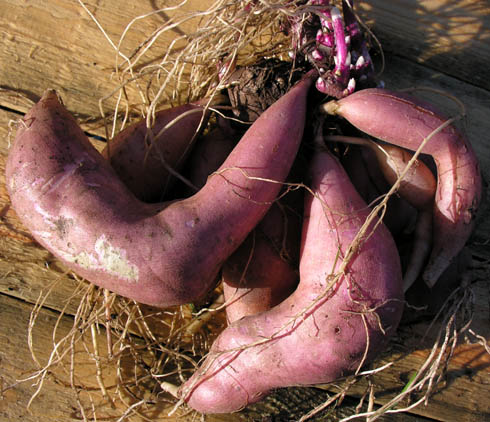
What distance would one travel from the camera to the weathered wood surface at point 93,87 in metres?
1.07

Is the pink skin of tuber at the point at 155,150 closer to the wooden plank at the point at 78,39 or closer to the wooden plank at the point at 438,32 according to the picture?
the wooden plank at the point at 78,39

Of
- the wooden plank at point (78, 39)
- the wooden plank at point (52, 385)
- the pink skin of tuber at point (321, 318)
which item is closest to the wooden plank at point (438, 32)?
the wooden plank at point (78, 39)

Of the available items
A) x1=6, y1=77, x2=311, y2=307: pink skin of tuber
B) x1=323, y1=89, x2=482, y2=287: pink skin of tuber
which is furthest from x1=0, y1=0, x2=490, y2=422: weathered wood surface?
x1=6, y1=77, x2=311, y2=307: pink skin of tuber

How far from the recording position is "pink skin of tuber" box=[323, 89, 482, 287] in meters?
0.94

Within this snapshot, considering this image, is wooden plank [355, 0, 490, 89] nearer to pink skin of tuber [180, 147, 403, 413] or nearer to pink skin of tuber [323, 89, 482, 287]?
pink skin of tuber [323, 89, 482, 287]

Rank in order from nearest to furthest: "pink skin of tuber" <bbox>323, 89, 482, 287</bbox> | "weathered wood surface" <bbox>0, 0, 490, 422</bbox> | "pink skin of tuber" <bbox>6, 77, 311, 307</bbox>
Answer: "pink skin of tuber" <bbox>6, 77, 311, 307</bbox> < "pink skin of tuber" <bbox>323, 89, 482, 287</bbox> < "weathered wood surface" <bbox>0, 0, 490, 422</bbox>

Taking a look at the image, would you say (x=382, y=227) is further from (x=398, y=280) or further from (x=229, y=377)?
(x=229, y=377)

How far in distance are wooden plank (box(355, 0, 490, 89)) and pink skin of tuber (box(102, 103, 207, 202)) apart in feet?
1.97

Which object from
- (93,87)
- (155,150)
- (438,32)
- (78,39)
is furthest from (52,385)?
(438,32)

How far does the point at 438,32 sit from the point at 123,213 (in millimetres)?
1017

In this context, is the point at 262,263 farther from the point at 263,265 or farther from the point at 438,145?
the point at 438,145

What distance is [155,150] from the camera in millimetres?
984

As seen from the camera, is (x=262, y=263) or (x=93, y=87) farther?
(x=93, y=87)

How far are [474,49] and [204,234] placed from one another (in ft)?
3.24
